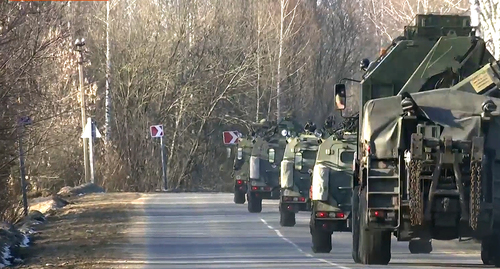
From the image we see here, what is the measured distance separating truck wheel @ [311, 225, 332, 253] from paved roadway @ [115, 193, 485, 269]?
0.16 m

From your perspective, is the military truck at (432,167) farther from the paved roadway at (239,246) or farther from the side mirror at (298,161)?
the side mirror at (298,161)

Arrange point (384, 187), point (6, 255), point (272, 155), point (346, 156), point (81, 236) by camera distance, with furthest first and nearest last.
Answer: point (272, 155) → point (81, 236) → point (346, 156) → point (6, 255) → point (384, 187)

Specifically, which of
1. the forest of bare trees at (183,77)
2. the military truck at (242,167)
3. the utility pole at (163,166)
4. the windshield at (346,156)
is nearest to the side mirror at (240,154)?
the military truck at (242,167)

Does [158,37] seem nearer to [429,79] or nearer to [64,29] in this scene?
[64,29]

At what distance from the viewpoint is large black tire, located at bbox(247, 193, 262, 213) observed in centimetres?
3406

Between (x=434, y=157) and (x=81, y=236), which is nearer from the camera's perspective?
(x=434, y=157)

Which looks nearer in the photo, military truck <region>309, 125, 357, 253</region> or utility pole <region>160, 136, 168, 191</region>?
military truck <region>309, 125, 357, 253</region>

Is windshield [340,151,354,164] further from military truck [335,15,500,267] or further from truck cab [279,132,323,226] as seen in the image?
military truck [335,15,500,267]

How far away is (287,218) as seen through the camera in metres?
28.8

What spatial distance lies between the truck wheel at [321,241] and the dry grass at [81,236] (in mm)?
3307

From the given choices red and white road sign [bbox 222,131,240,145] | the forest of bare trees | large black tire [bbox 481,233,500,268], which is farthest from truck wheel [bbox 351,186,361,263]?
the forest of bare trees

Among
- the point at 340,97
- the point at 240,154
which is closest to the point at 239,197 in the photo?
the point at 240,154

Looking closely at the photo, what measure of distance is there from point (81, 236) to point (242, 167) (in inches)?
457

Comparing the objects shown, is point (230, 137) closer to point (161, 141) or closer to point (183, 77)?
point (161, 141)
